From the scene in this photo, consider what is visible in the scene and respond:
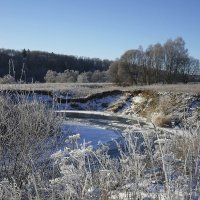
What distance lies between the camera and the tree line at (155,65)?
59.3 metres

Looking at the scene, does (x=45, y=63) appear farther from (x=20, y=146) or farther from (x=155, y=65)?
(x=20, y=146)

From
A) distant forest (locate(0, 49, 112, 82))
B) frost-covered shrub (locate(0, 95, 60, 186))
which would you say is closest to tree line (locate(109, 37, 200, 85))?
distant forest (locate(0, 49, 112, 82))

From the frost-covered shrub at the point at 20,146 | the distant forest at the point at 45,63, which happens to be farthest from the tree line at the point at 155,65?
the frost-covered shrub at the point at 20,146

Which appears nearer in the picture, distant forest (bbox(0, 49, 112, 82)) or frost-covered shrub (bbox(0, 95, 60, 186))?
frost-covered shrub (bbox(0, 95, 60, 186))

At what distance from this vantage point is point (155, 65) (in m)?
62.0

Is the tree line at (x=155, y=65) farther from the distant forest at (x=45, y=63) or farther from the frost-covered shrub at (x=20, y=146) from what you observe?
the frost-covered shrub at (x=20, y=146)

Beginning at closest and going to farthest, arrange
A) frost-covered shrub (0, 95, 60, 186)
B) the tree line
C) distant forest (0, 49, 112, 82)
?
frost-covered shrub (0, 95, 60, 186), the tree line, distant forest (0, 49, 112, 82)

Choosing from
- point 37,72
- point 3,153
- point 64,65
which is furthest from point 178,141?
point 64,65

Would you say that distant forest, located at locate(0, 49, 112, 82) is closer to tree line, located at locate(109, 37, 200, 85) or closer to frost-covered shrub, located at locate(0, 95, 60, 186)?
tree line, located at locate(109, 37, 200, 85)

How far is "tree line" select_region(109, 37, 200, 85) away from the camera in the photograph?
5929cm

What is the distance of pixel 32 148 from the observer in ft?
25.3

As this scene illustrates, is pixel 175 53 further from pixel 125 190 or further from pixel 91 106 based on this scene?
pixel 125 190

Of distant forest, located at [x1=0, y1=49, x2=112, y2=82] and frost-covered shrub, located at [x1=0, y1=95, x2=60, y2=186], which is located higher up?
distant forest, located at [x1=0, y1=49, x2=112, y2=82]

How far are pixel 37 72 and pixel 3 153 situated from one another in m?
92.5
